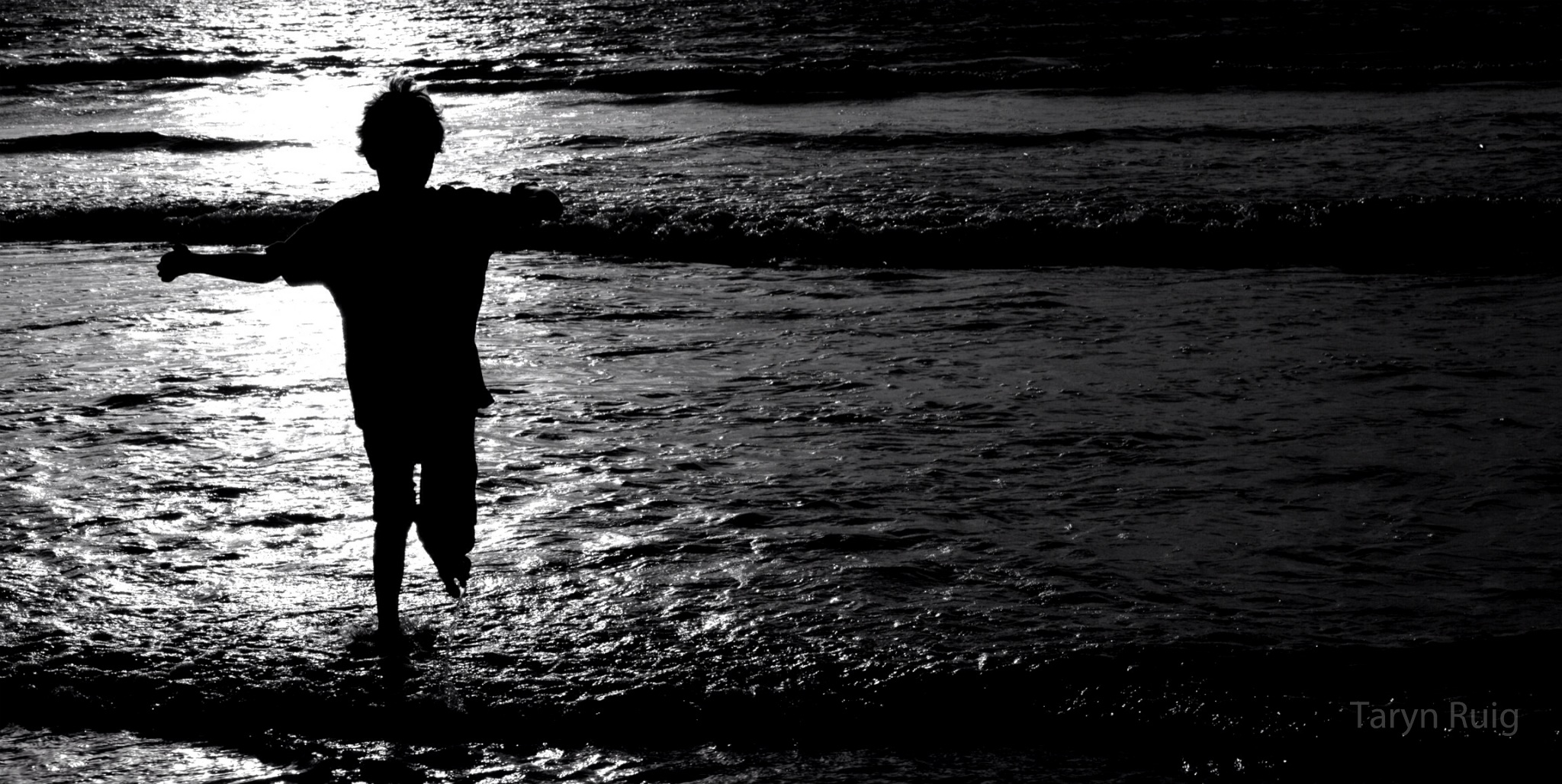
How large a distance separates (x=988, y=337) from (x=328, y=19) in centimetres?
2278

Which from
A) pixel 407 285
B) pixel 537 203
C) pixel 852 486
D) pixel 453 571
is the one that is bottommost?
pixel 852 486

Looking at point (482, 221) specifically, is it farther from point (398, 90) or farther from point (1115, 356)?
point (1115, 356)

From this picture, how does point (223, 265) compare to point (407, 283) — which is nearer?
point (223, 265)

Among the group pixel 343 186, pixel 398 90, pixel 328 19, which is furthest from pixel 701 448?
pixel 328 19

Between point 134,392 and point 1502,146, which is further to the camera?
point 1502,146

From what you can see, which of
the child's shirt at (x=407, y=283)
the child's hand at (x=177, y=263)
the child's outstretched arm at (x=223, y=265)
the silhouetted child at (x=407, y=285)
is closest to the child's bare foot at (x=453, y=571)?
the silhouetted child at (x=407, y=285)

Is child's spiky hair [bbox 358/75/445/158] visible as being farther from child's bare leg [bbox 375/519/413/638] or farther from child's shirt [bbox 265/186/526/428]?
child's bare leg [bbox 375/519/413/638]

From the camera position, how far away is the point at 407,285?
329cm

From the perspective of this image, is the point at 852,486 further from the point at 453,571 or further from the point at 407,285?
the point at 407,285

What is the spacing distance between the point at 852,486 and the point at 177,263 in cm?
235

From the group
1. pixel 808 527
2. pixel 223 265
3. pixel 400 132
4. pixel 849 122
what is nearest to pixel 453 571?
pixel 223 265

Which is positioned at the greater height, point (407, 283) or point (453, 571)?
point (407, 283)

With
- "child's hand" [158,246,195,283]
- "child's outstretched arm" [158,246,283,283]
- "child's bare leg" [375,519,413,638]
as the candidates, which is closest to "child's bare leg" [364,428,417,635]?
"child's bare leg" [375,519,413,638]

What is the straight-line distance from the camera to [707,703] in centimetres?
331
